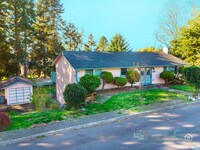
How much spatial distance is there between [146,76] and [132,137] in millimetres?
14342

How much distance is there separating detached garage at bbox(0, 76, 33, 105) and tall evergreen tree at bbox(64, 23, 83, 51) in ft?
71.6

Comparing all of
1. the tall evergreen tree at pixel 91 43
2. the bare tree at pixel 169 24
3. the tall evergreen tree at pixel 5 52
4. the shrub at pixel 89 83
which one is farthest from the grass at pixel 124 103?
the tall evergreen tree at pixel 91 43

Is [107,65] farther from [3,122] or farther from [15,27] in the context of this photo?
[15,27]

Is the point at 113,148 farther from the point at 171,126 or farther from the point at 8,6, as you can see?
the point at 8,6

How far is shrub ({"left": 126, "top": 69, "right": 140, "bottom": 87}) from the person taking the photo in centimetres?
1770

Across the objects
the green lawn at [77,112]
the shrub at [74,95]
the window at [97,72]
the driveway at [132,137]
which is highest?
the window at [97,72]

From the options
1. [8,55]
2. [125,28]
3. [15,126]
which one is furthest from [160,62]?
[125,28]

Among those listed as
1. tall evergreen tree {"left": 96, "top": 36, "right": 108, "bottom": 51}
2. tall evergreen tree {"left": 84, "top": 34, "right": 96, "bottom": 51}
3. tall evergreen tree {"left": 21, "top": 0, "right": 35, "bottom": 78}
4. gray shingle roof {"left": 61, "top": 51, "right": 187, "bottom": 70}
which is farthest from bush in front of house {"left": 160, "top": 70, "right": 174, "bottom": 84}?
tall evergreen tree {"left": 96, "top": 36, "right": 108, "bottom": 51}

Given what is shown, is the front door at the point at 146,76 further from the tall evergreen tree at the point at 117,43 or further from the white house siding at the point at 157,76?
the tall evergreen tree at the point at 117,43

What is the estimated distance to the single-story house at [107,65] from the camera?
16938mm

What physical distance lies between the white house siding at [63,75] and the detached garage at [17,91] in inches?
131

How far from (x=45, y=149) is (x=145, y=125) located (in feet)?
14.6

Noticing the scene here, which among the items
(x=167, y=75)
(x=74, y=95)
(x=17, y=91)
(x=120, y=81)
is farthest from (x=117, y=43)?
(x=74, y=95)

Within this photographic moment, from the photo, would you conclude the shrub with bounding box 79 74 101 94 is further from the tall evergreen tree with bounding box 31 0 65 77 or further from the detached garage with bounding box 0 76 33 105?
the tall evergreen tree with bounding box 31 0 65 77
